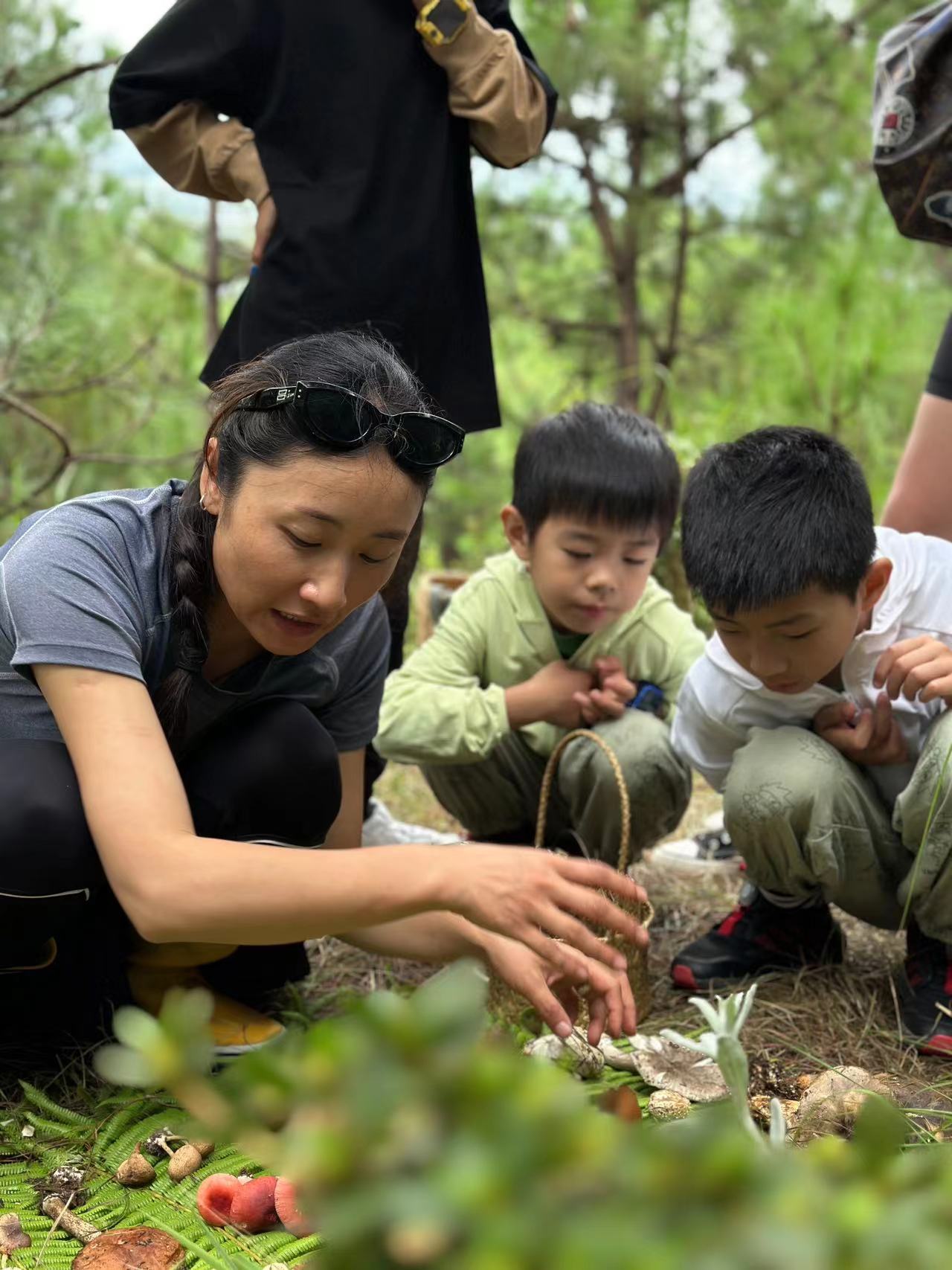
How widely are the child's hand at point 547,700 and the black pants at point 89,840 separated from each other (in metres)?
0.58

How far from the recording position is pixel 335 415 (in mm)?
1396

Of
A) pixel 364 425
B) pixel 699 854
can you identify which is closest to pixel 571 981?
pixel 364 425

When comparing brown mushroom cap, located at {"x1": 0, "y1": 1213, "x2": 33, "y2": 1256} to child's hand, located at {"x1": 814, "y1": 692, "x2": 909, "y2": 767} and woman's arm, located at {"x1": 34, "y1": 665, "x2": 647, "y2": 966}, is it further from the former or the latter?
child's hand, located at {"x1": 814, "y1": 692, "x2": 909, "y2": 767}

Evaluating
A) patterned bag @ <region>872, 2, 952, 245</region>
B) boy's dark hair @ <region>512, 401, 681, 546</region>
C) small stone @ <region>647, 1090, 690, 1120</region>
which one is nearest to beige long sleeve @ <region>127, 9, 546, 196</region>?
boy's dark hair @ <region>512, 401, 681, 546</region>

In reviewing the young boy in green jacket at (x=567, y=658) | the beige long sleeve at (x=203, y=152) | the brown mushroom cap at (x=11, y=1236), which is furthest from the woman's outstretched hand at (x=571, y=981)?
the beige long sleeve at (x=203, y=152)

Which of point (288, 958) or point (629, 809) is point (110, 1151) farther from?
point (629, 809)

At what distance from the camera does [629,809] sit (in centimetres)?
217

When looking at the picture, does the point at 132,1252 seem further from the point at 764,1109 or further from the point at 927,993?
the point at 927,993

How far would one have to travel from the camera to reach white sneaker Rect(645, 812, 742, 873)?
2.59 meters

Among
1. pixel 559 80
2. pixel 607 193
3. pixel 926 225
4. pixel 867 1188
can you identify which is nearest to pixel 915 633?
pixel 926 225

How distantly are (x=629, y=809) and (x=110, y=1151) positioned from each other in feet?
3.32

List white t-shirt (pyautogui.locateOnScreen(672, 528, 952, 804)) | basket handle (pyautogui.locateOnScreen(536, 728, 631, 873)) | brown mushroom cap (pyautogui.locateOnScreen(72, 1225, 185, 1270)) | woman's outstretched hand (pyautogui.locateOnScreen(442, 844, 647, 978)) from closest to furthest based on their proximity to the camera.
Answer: woman's outstretched hand (pyautogui.locateOnScreen(442, 844, 647, 978)) → brown mushroom cap (pyautogui.locateOnScreen(72, 1225, 185, 1270)) → white t-shirt (pyautogui.locateOnScreen(672, 528, 952, 804)) → basket handle (pyautogui.locateOnScreen(536, 728, 631, 873))

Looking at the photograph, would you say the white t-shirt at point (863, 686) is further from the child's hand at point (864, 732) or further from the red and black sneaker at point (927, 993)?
the red and black sneaker at point (927, 993)

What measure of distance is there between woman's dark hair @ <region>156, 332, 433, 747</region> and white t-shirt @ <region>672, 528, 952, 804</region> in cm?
62
